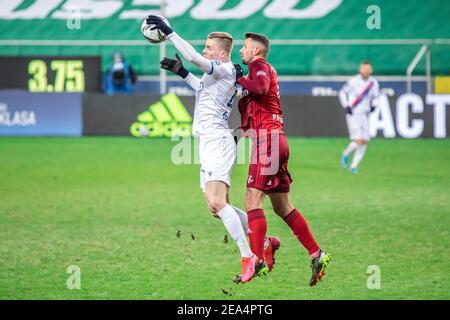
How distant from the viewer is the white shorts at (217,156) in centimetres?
888

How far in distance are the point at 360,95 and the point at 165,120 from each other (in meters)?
7.20

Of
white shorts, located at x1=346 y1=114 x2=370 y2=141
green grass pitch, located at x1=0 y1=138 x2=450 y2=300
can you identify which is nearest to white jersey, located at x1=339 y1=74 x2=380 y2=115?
white shorts, located at x1=346 y1=114 x2=370 y2=141

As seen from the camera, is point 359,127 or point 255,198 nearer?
point 255,198

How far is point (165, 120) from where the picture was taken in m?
27.1

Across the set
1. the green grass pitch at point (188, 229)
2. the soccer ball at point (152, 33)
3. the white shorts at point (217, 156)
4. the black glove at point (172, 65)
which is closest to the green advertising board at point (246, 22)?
the green grass pitch at point (188, 229)

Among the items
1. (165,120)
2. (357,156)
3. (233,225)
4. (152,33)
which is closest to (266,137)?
(233,225)

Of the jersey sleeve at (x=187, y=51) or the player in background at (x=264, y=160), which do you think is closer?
the jersey sleeve at (x=187, y=51)

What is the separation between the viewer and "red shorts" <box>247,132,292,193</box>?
29.0 ft

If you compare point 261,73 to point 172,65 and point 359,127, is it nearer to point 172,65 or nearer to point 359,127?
point 172,65

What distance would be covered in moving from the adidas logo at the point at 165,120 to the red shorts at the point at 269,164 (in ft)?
56.7

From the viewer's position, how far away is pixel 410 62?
31125mm

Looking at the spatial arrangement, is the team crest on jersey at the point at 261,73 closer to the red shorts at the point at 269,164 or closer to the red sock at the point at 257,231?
the red shorts at the point at 269,164
